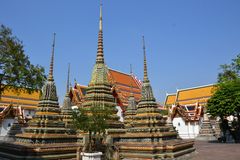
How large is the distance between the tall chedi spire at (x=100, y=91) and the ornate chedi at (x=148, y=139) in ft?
5.78

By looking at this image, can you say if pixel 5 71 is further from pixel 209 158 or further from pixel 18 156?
pixel 209 158

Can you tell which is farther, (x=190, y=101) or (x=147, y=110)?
(x=190, y=101)

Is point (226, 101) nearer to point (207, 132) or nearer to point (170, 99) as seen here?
point (207, 132)

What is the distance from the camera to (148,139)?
15.7 m

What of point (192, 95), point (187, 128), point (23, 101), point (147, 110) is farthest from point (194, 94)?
point (147, 110)

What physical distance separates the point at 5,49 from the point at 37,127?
16.4ft

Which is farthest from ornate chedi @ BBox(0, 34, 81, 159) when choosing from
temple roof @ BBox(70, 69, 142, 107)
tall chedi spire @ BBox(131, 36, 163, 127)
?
Answer: temple roof @ BBox(70, 69, 142, 107)

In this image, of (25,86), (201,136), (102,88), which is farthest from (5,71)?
(201,136)

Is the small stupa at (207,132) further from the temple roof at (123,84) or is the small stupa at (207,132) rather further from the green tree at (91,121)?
the green tree at (91,121)

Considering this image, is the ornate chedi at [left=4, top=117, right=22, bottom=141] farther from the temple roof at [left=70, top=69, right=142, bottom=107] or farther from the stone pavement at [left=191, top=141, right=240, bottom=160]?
the stone pavement at [left=191, top=141, right=240, bottom=160]

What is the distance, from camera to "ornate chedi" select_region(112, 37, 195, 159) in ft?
47.8

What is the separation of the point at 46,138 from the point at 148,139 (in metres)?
6.13

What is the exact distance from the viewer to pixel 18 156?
13.8 m

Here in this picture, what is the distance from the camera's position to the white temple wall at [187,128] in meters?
43.0
